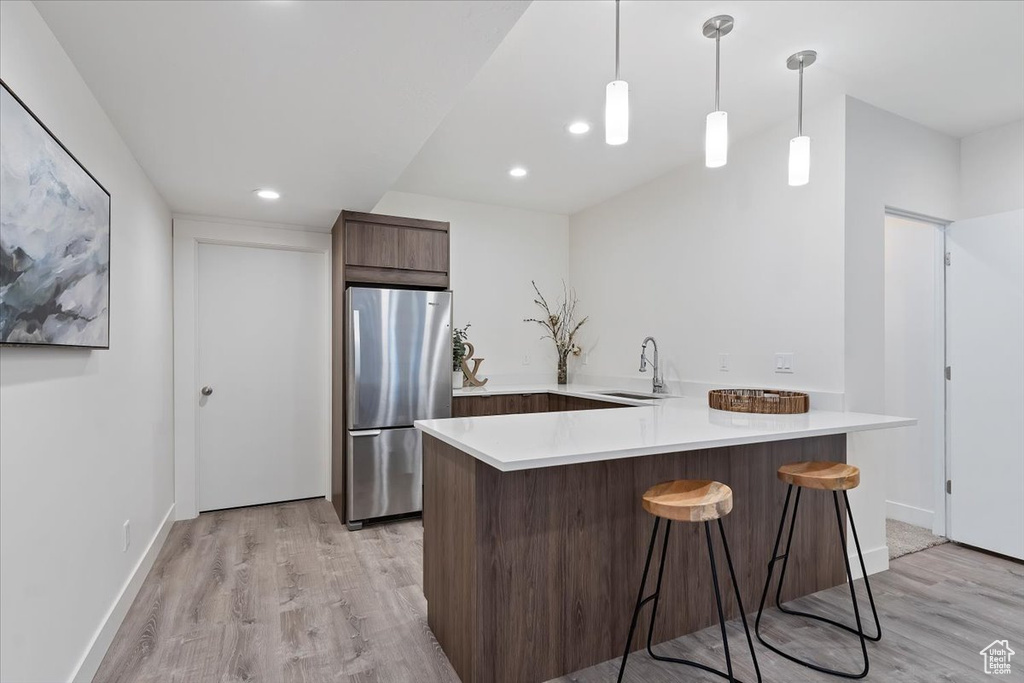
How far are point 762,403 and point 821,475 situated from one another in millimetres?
535

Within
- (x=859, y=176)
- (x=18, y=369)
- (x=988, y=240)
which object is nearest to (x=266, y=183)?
(x=18, y=369)

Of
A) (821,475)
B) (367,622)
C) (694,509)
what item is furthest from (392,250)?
(821,475)

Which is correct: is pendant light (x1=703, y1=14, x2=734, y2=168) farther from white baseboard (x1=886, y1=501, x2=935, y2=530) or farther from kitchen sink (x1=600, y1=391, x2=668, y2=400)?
white baseboard (x1=886, y1=501, x2=935, y2=530)

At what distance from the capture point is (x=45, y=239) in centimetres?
151

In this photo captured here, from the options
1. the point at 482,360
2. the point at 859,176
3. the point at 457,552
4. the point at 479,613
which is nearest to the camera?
the point at 479,613

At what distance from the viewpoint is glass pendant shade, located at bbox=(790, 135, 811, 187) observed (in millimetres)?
2240

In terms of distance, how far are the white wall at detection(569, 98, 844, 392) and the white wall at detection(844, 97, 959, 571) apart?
0.25ft

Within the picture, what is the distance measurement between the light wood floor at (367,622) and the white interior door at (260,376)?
2.59 ft

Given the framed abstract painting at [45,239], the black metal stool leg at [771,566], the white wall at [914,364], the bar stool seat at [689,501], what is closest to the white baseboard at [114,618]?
the framed abstract painting at [45,239]

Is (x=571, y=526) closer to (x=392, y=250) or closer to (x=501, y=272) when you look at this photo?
(x=392, y=250)

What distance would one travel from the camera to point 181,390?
12.4 feet

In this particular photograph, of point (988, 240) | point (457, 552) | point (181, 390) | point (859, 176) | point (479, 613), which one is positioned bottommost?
point (479, 613)

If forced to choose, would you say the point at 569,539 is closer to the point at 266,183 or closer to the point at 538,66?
the point at 538,66

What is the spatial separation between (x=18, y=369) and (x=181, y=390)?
261 cm
